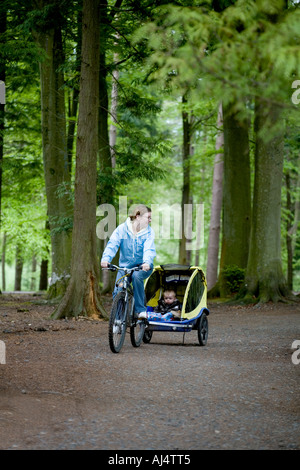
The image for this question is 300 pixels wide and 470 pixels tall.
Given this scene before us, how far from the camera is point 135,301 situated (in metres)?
8.73

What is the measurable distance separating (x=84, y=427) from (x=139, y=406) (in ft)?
2.70

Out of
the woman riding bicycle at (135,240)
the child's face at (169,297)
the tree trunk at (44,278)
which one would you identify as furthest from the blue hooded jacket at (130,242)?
the tree trunk at (44,278)

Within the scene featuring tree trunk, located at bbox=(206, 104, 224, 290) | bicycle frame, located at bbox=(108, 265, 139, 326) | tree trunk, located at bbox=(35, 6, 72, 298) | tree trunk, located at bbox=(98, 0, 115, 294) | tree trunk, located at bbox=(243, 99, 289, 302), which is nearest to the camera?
bicycle frame, located at bbox=(108, 265, 139, 326)

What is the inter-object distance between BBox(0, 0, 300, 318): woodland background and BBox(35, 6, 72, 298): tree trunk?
0.11 feet

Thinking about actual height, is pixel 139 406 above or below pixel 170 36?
below

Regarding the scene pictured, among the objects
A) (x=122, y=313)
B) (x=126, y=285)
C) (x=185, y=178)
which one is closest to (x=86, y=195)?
(x=126, y=285)

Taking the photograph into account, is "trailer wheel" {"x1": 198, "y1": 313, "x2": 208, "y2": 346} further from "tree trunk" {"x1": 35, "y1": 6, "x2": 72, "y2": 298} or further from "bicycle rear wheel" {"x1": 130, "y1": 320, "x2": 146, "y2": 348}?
"tree trunk" {"x1": 35, "y1": 6, "x2": 72, "y2": 298}

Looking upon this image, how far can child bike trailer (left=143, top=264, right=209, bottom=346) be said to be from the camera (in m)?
9.07

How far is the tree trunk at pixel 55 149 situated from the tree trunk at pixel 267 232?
514 centimetres

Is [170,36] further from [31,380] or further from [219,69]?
[31,380]

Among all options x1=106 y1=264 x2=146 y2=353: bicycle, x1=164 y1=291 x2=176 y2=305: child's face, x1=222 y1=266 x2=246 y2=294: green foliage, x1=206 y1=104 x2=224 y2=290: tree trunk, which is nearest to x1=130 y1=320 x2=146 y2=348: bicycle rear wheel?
x1=106 y1=264 x2=146 y2=353: bicycle

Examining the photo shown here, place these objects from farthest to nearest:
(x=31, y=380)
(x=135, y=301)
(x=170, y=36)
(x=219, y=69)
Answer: (x=135, y=301)
(x=31, y=380)
(x=170, y=36)
(x=219, y=69)
